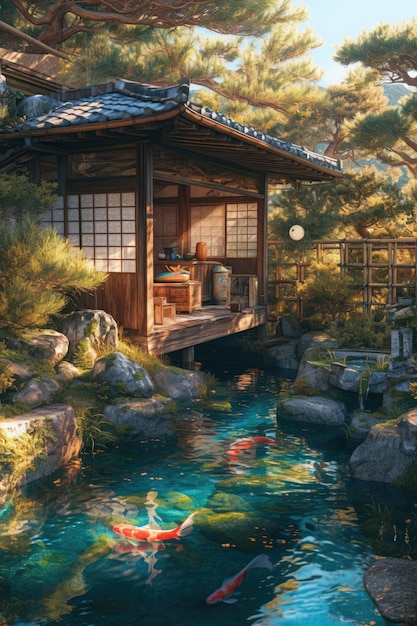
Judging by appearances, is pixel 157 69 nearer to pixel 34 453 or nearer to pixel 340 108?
pixel 340 108

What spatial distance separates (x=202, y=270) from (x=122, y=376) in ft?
20.4

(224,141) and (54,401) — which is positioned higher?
(224,141)

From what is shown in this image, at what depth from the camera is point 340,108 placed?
26109 mm

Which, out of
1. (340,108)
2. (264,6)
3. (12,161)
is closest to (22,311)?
(12,161)

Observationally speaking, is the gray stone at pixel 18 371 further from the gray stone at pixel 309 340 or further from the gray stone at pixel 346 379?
the gray stone at pixel 309 340

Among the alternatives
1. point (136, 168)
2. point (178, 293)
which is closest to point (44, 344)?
point (136, 168)

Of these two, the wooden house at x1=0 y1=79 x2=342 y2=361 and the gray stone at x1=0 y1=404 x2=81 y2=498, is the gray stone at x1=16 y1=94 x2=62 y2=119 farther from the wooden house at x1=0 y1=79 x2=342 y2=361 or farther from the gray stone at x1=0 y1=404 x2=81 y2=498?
the gray stone at x1=0 y1=404 x2=81 y2=498

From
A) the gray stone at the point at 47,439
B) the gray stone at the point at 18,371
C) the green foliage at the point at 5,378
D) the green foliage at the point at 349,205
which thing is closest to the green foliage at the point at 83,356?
the gray stone at the point at 18,371

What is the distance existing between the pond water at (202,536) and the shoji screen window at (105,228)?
3.55 metres

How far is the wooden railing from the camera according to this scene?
1448 centimetres

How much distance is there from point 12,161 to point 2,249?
3.04 metres

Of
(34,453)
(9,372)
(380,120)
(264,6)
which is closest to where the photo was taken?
(34,453)

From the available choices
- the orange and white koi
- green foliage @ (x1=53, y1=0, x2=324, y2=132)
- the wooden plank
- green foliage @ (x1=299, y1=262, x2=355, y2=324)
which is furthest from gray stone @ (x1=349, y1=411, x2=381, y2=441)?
green foliage @ (x1=53, y1=0, x2=324, y2=132)

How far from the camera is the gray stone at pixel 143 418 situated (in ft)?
29.7
